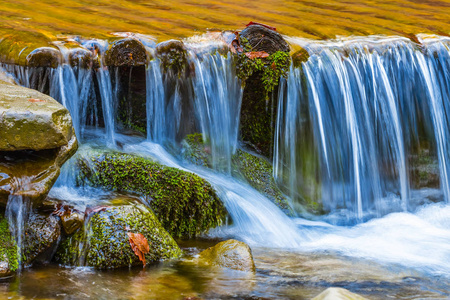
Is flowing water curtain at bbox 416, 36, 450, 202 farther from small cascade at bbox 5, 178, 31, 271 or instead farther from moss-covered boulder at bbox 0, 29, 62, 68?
small cascade at bbox 5, 178, 31, 271

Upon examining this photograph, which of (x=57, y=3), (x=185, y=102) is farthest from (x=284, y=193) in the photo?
(x=57, y=3)

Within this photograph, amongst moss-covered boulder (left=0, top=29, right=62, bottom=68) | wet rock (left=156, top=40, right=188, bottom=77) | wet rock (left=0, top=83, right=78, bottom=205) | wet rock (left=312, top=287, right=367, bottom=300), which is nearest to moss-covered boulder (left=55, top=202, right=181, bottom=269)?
wet rock (left=0, top=83, right=78, bottom=205)

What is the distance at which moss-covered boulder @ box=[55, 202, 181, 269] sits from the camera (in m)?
4.03

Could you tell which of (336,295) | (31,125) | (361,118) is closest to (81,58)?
(31,125)

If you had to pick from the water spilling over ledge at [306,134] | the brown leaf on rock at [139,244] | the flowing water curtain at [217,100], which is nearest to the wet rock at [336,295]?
the water spilling over ledge at [306,134]

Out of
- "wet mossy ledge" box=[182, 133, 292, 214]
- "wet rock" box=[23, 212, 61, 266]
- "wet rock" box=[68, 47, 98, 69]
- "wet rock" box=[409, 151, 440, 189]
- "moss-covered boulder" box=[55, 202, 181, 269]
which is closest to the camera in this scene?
"wet rock" box=[23, 212, 61, 266]

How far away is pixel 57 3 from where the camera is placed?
7832mm

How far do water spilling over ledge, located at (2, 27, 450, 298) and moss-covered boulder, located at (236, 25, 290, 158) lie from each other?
0.07 m

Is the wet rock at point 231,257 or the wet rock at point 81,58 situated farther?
the wet rock at point 81,58

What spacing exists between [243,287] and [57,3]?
5668 millimetres

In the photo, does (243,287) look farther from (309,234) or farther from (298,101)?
(298,101)

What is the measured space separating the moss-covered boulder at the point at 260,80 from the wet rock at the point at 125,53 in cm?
113

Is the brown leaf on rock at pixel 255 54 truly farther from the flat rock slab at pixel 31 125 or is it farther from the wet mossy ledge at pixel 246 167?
the flat rock slab at pixel 31 125

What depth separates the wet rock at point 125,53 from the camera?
551 cm
